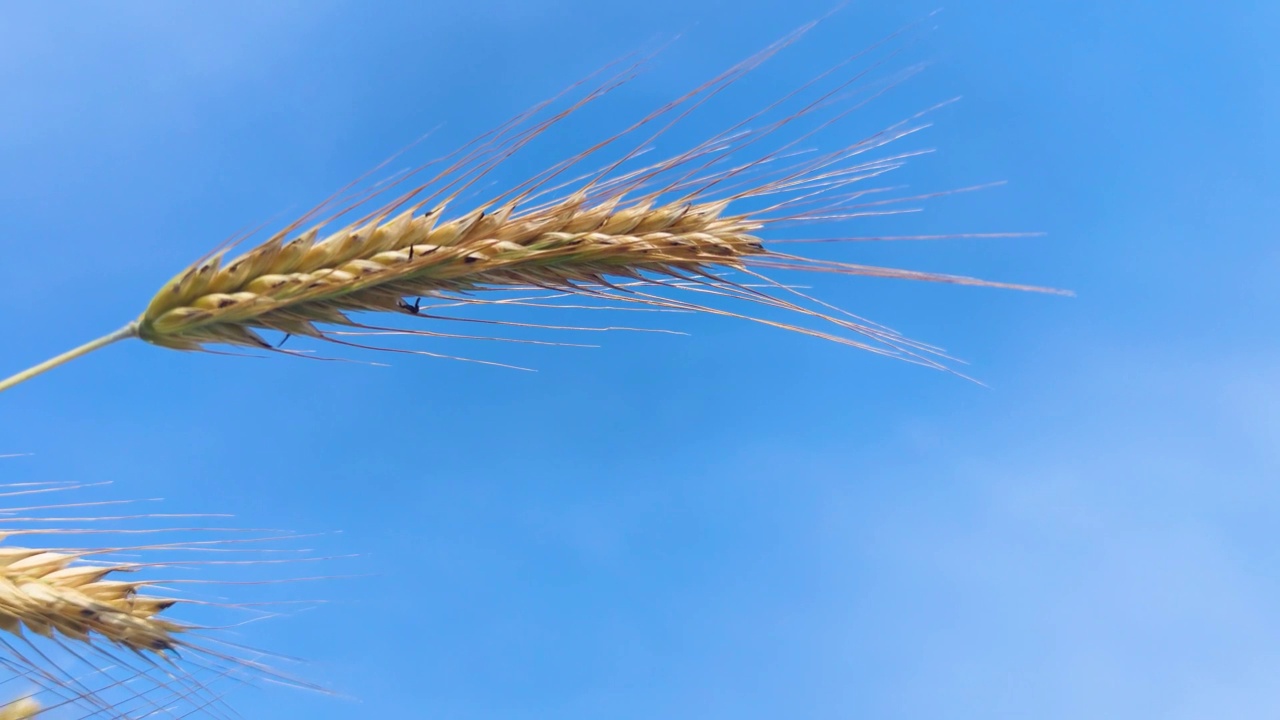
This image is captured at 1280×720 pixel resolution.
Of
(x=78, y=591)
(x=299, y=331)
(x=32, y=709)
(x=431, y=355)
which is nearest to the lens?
(x=78, y=591)

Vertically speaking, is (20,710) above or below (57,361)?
below

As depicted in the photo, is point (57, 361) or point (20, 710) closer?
point (57, 361)

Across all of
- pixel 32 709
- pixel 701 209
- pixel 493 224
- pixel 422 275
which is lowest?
pixel 32 709

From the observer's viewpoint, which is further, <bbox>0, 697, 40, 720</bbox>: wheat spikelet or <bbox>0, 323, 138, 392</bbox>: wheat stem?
<bbox>0, 697, 40, 720</bbox>: wheat spikelet

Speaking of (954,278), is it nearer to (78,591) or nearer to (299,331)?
(299,331)

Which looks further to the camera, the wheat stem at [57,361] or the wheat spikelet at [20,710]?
the wheat spikelet at [20,710]

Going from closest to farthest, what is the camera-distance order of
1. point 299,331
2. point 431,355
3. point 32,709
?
point 299,331
point 431,355
point 32,709

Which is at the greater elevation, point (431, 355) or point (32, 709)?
point (431, 355)

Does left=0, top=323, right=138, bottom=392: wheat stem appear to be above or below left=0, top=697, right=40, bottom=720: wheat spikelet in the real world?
above

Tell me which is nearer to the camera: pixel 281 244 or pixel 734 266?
pixel 281 244

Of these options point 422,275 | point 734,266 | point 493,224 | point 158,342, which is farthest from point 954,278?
point 158,342

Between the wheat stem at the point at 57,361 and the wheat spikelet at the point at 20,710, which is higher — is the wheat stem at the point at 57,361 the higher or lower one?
the higher one
